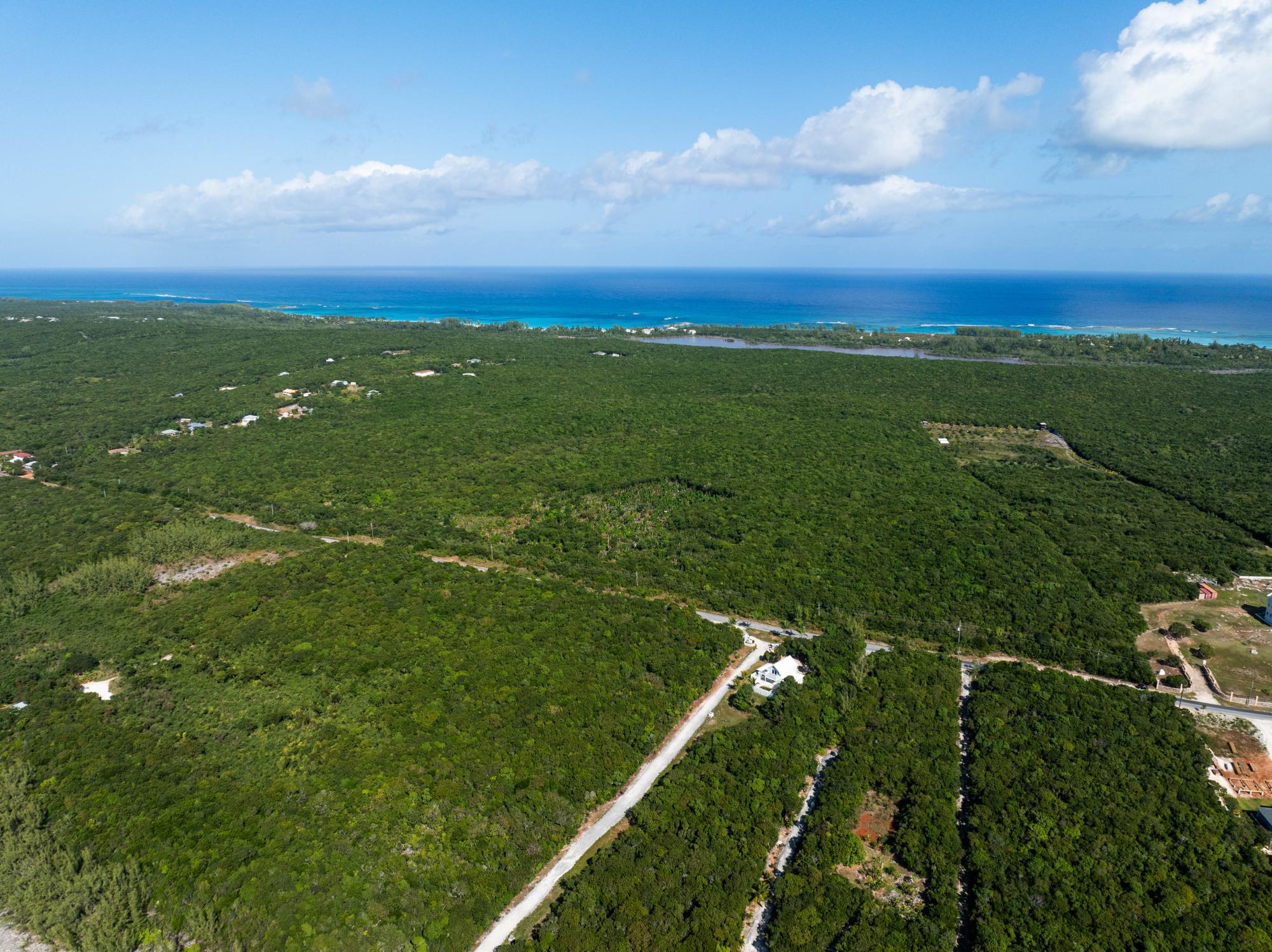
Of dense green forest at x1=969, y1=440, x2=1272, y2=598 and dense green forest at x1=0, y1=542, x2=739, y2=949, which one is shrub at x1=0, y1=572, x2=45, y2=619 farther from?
dense green forest at x1=969, y1=440, x2=1272, y2=598

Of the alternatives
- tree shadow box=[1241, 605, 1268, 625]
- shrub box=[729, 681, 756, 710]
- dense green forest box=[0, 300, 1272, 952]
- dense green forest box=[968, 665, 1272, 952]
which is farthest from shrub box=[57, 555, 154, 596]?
tree shadow box=[1241, 605, 1268, 625]

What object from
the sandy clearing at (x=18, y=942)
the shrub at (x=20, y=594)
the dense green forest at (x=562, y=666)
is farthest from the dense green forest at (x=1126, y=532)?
the shrub at (x=20, y=594)

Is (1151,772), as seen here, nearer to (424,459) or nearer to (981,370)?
(424,459)

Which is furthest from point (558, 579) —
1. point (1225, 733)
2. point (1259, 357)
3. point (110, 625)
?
point (1259, 357)

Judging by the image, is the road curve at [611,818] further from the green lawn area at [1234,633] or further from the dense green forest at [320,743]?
the green lawn area at [1234,633]

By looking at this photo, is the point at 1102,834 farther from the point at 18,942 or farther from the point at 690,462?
the point at 690,462

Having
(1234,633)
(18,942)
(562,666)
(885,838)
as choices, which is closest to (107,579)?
(18,942)
